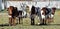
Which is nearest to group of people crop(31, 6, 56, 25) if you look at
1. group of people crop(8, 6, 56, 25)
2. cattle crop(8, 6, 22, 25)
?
group of people crop(8, 6, 56, 25)

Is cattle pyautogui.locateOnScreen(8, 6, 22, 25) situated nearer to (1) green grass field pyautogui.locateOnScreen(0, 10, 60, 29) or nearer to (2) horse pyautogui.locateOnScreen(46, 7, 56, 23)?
(1) green grass field pyautogui.locateOnScreen(0, 10, 60, 29)

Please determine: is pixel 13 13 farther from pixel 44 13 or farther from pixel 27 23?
pixel 44 13

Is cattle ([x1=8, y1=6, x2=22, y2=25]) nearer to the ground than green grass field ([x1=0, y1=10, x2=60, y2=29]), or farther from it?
farther from it

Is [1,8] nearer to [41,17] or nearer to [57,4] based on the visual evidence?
[41,17]

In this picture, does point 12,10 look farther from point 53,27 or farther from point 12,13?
point 53,27

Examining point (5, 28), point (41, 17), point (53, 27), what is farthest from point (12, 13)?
point (53, 27)

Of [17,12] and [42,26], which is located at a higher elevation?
[17,12]

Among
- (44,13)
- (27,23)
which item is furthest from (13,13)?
(44,13)

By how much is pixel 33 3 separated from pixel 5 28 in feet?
0.96

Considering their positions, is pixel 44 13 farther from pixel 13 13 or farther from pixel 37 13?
pixel 13 13

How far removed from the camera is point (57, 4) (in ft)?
3.75

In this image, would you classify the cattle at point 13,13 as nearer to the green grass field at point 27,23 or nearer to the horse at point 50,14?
the green grass field at point 27,23

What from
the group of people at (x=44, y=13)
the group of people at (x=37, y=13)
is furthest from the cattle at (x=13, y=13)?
the group of people at (x=44, y=13)

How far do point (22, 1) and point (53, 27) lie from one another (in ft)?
1.03
